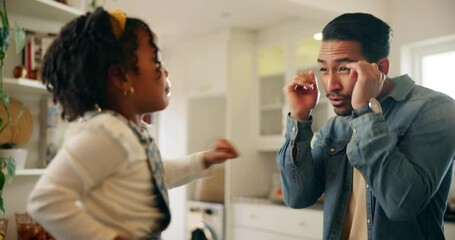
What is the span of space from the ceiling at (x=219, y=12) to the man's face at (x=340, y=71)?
74.4 inches

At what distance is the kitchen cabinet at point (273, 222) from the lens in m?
3.22

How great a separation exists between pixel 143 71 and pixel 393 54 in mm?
2734

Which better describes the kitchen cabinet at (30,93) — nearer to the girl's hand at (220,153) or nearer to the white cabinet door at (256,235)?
the girl's hand at (220,153)

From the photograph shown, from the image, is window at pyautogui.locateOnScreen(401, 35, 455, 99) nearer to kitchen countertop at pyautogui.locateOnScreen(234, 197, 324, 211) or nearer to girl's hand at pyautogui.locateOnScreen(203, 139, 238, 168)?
kitchen countertop at pyautogui.locateOnScreen(234, 197, 324, 211)

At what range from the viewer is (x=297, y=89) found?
119 centimetres

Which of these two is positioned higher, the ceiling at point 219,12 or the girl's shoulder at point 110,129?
the ceiling at point 219,12

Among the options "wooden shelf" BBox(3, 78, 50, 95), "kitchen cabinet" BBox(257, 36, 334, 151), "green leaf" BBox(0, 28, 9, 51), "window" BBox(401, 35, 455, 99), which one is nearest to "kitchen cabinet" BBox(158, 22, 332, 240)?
"kitchen cabinet" BBox(257, 36, 334, 151)

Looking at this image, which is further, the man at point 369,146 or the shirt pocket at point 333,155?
the shirt pocket at point 333,155

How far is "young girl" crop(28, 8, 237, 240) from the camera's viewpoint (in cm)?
72

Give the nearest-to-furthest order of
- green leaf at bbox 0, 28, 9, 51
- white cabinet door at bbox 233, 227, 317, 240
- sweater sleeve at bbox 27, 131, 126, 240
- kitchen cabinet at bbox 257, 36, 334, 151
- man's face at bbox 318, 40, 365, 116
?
sweater sleeve at bbox 27, 131, 126, 240 → man's face at bbox 318, 40, 365, 116 → green leaf at bbox 0, 28, 9, 51 → white cabinet door at bbox 233, 227, 317, 240 → kitchen cabinet at bbox 257, 36, 334, 151

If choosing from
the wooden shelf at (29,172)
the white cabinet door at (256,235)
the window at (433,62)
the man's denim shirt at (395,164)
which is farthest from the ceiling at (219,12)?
the man's denim shirt at (395,164)

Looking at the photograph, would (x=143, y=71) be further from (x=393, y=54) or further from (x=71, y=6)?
(x=393, y=54)

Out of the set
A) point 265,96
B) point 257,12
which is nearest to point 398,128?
point 257,12

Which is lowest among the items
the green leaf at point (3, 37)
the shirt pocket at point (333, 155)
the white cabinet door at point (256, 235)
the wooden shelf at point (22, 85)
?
the white cabinet door at point (256, 235)
